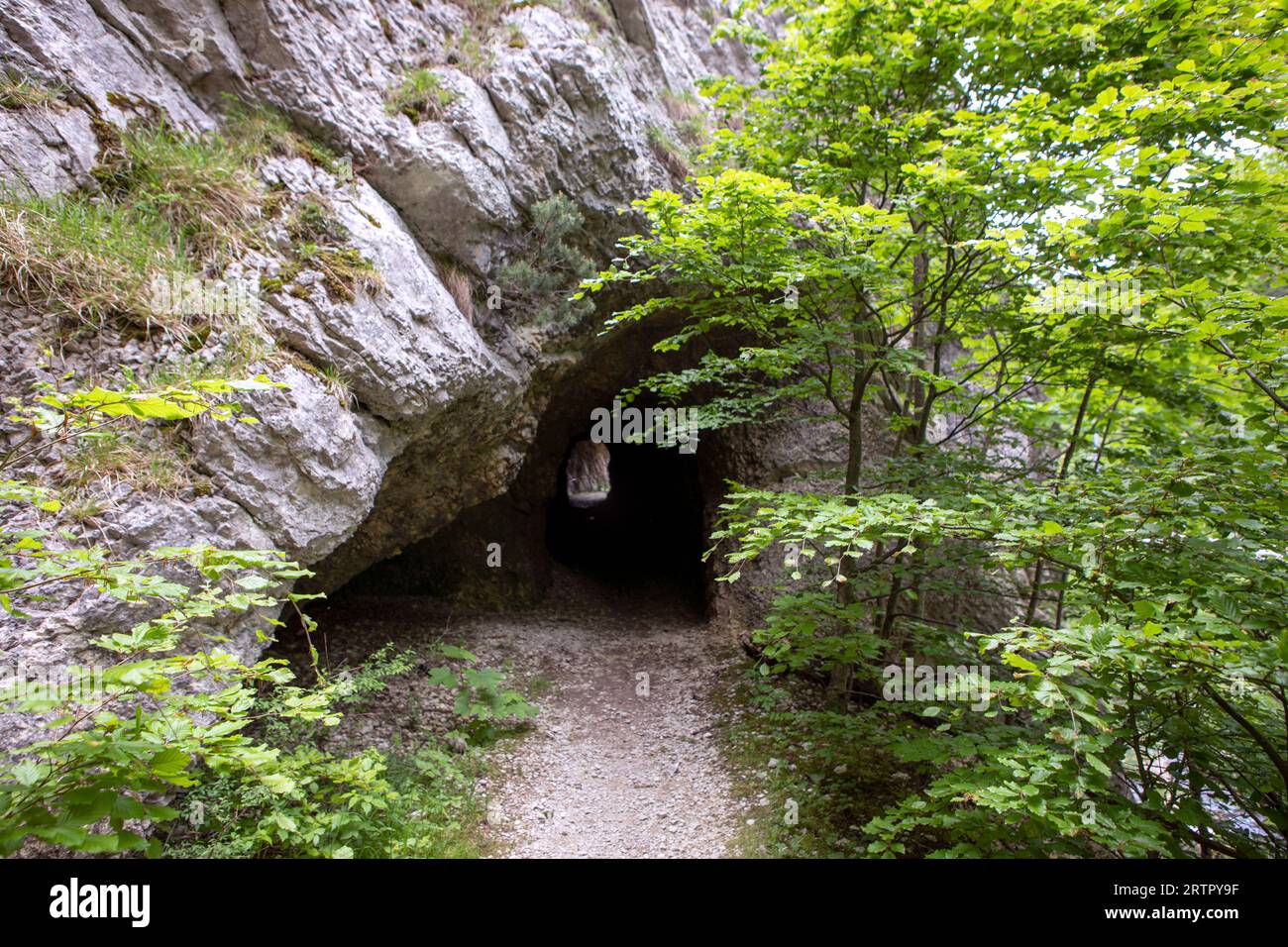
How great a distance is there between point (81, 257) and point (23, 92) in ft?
3.56

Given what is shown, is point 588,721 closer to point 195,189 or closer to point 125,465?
point 125,465

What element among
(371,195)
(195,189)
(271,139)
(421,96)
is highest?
(421,96)

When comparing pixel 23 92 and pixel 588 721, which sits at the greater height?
pixel 23 92

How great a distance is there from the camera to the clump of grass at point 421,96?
595 centimetres

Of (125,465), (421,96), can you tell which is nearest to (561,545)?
(421,96)

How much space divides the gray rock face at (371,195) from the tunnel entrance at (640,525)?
203 inches

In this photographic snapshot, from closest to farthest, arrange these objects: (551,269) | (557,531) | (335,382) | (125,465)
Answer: (125,465) < (335,382) < (551,269) < (557,531)

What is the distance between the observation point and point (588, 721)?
664 centimetres

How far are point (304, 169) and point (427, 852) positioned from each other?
5497mm

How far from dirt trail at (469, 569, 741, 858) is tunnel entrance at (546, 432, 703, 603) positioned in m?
2.45
